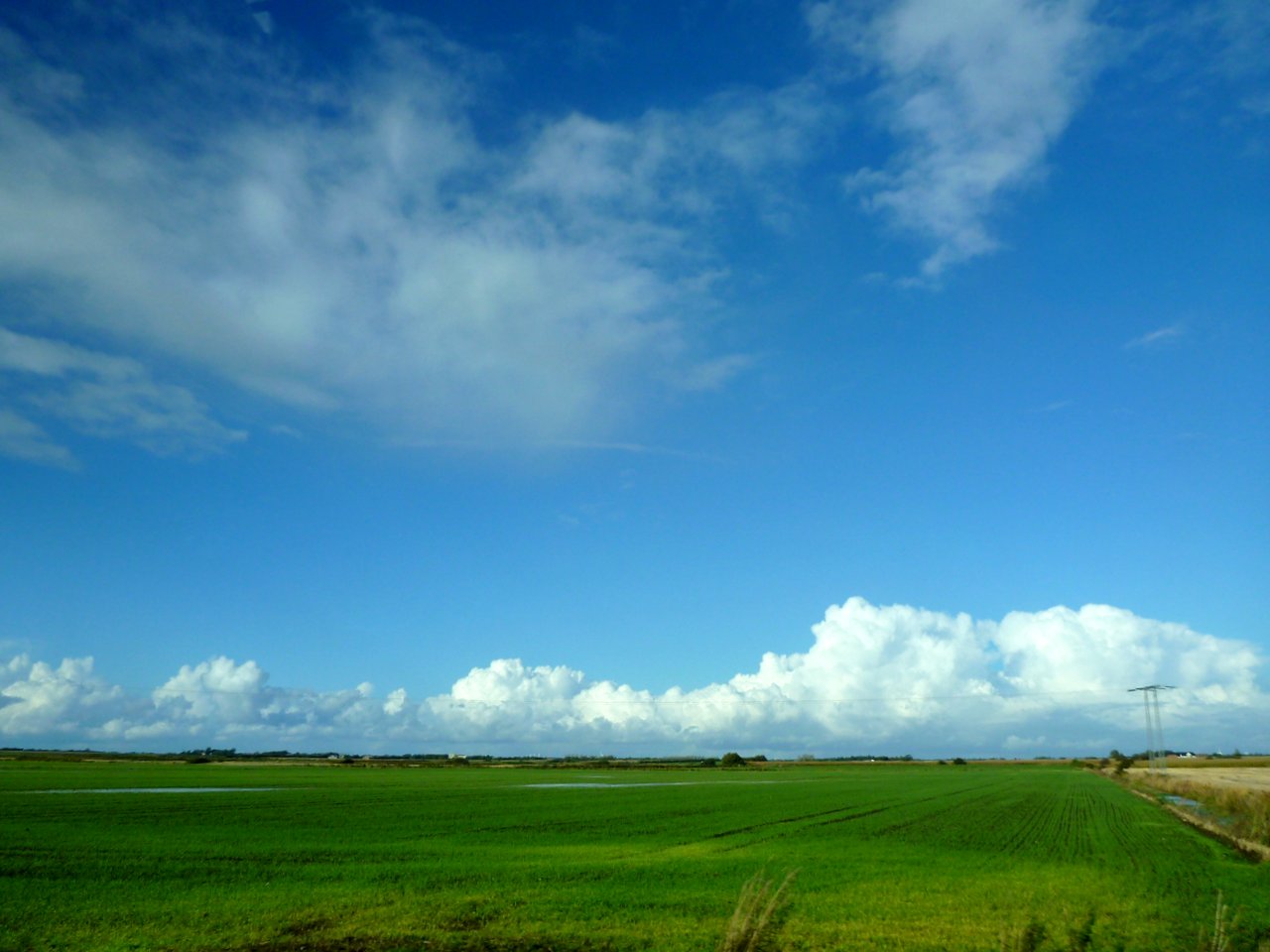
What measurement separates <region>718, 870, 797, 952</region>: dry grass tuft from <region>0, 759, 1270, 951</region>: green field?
665 mm

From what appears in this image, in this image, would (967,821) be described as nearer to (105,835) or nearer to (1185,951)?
(1185,951)

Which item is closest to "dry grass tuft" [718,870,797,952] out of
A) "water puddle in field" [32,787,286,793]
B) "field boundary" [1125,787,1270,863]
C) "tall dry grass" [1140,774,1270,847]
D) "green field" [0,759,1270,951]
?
"green field" [0,759,1270,951]

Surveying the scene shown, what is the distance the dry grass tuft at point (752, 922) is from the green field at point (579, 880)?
665mm

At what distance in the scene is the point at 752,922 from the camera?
21.3 metres

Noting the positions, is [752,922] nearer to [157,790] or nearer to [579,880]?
[579,880]

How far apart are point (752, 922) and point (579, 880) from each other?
843cm

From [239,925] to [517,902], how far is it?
7095 millimetres

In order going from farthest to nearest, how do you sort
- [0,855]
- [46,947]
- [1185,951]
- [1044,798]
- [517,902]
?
1. [1044,798]
2. [0,855]
3. [517,902]
4. [1185,951]
5. [46,947]

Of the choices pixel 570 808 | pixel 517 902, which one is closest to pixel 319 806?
pixel 570 808

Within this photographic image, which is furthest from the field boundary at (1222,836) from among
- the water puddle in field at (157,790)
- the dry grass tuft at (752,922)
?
the water puddle in field at (157,790)

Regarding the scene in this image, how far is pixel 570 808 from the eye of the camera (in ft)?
197

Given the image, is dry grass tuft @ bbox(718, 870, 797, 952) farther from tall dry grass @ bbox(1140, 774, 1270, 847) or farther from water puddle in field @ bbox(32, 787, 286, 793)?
water puddle in field @ bbox(32, 787, 286, 793)

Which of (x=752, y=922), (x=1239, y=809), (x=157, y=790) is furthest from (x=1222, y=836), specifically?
(x=157, y=790)

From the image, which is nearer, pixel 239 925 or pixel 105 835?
pixel 239 925
